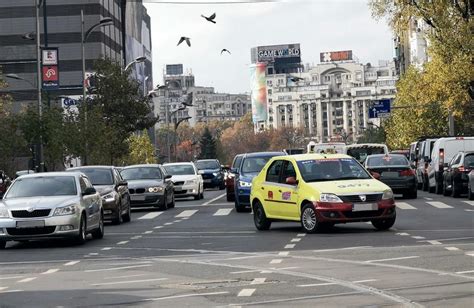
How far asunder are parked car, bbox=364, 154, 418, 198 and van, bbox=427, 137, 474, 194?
9.12 feet

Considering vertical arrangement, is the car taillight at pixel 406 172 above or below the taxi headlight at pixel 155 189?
above

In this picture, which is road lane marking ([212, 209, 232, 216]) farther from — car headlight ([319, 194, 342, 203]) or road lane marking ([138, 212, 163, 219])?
car headlight ([319, 194, 342, 203])

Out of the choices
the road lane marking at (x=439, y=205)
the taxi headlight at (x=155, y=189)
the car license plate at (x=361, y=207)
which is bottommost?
the road lane marking at (x=439, y=205)

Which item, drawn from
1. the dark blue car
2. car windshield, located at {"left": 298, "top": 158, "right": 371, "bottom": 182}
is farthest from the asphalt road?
the dark blue car

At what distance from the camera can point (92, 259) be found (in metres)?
18.6

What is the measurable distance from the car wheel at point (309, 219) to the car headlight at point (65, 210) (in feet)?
14.4

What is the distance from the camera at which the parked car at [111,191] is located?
29.5m

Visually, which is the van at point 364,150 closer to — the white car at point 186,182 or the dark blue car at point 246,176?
the white car at point 186,182

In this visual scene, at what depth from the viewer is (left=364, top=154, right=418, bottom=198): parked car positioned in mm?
39219

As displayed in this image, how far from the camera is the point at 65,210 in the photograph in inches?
861

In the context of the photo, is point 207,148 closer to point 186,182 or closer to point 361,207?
point 186,182

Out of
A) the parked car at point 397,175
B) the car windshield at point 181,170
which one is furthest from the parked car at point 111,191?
the car windshield at point 181,170

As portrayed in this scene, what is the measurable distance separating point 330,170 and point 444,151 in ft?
68.2

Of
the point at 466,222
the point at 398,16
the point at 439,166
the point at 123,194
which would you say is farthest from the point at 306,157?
the point at 398,16
